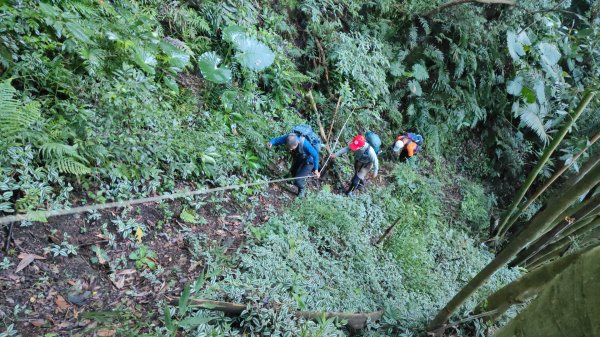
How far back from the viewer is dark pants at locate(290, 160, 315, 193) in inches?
253

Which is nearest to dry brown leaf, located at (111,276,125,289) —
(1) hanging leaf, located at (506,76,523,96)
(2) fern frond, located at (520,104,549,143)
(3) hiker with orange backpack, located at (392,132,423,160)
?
(3) hiker with orange backpack, located at (392,132,423,160)

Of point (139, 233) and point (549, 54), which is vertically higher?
point (549, 54)

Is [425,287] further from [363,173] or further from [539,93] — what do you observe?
[539,93]

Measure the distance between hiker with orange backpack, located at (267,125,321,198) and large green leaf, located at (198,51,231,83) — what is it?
1221mm

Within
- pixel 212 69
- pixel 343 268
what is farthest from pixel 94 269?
pixel 212 69

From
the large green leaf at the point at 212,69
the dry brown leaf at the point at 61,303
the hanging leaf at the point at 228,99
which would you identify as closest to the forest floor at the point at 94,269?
the dry brown leaf at the point at 61,303

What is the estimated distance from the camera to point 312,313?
160 inches

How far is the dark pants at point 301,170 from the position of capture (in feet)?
21.1

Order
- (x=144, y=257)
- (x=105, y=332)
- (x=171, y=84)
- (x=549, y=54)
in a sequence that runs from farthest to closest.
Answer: (x=549, y=54) → (x=171, y=84) → (x=144, y=257) → (x=105, y=332)

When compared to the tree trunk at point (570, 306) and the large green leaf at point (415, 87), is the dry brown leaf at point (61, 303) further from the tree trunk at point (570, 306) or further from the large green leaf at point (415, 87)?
the large green leaf at point (415, 87)

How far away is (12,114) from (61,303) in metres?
1.81

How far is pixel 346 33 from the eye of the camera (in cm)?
888

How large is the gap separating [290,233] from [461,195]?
636cm

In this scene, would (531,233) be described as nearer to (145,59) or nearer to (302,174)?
(302,174)
